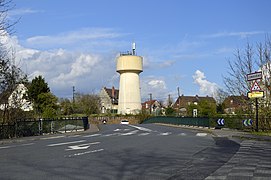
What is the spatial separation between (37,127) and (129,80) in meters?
63.9

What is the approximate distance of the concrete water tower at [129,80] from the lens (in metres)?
94.9

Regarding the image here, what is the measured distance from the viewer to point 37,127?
3150 centimetres

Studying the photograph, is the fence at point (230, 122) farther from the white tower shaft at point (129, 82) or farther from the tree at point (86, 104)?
the tree at point (86, 104)

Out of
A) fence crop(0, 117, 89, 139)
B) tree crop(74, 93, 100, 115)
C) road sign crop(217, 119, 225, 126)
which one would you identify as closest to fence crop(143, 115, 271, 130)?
road sign crop(217, 119, 225, 126)

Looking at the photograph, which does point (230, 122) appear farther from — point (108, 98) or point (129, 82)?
point (108, 98)

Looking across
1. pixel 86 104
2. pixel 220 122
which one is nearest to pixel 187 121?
pixel 220 122

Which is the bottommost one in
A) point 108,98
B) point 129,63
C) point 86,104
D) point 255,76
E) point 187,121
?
point 187,121

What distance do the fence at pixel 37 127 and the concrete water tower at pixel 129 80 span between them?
2169 inches

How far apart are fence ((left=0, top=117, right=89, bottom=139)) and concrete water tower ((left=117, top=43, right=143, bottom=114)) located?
5510 cm

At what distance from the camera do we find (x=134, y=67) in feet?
311


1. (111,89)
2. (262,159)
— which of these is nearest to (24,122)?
(262,159)

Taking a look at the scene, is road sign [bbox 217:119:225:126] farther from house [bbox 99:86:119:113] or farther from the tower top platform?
house [bbox 99:86:119:113]

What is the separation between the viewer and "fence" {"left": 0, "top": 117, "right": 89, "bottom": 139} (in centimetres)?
2792

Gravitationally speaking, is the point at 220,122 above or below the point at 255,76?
below
